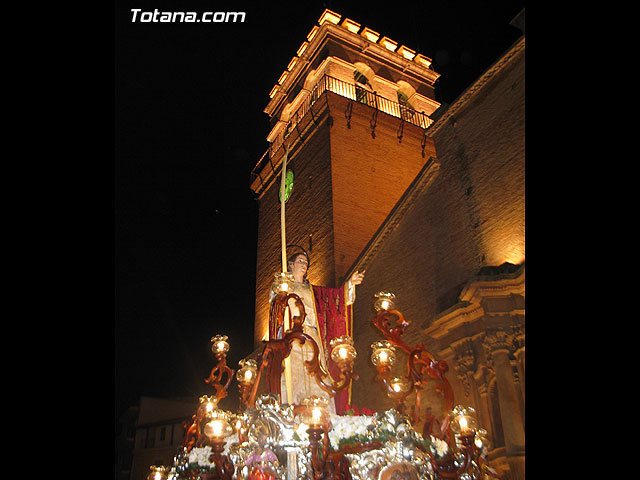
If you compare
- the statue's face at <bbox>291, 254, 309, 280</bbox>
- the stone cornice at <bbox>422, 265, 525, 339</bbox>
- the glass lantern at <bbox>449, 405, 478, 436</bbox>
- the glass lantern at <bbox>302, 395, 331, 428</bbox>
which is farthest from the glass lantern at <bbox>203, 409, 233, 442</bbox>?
the stone cornice at <bbox>422, 265, 525, 339</bbox>

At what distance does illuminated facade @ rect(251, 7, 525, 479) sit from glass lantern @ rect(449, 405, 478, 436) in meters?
3.94

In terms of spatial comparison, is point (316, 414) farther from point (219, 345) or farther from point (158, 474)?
point (158, 474)

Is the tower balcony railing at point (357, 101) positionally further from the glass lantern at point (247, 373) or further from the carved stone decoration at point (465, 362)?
the glass lantern at point (247, 373)

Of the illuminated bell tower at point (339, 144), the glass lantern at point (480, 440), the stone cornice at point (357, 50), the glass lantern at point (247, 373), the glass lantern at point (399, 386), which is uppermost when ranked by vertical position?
the stone cornice at point (357, 50)

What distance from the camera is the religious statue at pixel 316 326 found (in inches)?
229

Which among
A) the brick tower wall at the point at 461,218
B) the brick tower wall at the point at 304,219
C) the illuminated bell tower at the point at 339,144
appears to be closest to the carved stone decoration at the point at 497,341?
the brick tower wall at the point at 461,218

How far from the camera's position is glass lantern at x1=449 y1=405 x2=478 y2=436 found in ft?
15.1

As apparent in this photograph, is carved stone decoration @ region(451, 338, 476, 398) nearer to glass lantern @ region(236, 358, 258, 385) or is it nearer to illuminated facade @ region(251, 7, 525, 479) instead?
illuminated facade @ region(251, 7, 525, 479)

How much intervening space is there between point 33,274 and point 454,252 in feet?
31.0

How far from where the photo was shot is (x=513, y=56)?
10.9m

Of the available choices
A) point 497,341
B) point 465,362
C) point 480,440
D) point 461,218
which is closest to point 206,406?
point 480,440

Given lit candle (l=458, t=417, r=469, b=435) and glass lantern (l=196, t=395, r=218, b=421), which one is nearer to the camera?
lit candle (l=458, t=417, r=469, b=435)

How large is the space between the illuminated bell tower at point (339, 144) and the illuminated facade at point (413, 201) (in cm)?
6

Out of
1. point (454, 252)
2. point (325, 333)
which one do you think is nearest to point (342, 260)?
point (454, 252)
